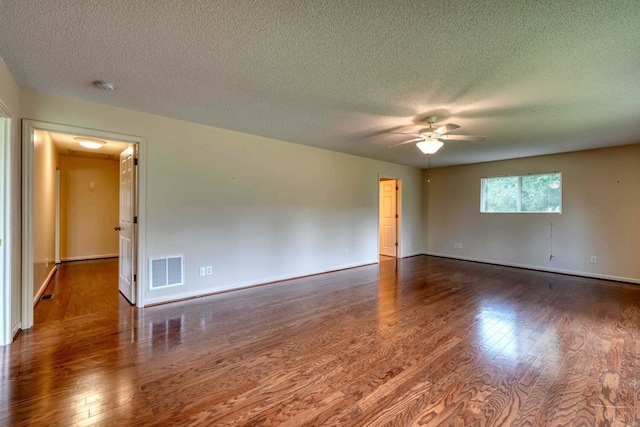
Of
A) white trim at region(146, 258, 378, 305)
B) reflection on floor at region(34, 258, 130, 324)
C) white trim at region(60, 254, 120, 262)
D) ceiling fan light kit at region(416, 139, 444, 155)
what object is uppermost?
ceiling fan light kit at region(416, 139, 444, 155)

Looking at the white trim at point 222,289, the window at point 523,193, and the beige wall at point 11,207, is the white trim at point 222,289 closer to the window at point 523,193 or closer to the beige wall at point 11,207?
the beige wall at point 11,207

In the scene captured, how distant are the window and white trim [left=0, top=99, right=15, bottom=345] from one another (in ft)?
25.8

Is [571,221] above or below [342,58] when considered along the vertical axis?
below

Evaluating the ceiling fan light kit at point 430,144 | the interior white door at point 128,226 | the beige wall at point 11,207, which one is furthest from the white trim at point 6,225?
the ceiling fan light kit at point 430,144

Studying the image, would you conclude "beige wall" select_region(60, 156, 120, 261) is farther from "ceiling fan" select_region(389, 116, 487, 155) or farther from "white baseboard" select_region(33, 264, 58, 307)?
"ceiling fan" select_region(389, 116, 487, 155)

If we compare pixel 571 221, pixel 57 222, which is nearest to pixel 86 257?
pixel 57 222

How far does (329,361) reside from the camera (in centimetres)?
232

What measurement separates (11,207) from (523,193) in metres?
8.05

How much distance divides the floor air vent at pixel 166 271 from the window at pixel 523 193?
6.56 metres

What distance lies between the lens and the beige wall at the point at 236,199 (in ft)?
11.7

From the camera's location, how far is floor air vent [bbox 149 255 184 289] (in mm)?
3617

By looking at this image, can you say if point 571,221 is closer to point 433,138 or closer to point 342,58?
point 433,138

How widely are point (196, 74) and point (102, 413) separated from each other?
255 centimetres

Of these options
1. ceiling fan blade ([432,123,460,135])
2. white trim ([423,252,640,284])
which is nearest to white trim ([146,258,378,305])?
ceiling fan blade ([432,123,460,135])
